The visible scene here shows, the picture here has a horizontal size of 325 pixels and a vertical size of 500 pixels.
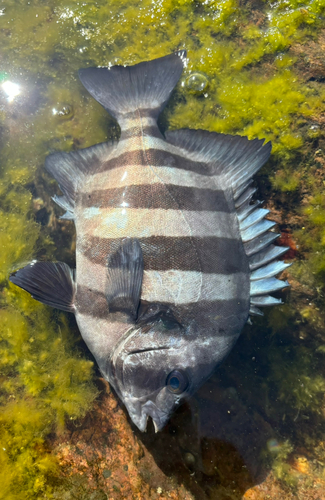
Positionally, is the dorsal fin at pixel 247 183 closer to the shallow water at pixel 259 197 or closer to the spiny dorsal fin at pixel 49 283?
the shallow water at pixel 259 197

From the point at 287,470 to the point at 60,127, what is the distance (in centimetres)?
436

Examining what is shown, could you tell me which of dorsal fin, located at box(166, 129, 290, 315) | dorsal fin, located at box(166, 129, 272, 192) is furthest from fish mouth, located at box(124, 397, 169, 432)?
dorsal fin, located at box(166, 129, 272, 192)

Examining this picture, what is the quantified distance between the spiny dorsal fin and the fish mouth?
1029mm

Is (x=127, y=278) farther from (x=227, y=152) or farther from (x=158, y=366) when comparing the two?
(x=227, y=152)

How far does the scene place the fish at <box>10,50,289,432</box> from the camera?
2309mm

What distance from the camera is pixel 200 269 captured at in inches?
96.5

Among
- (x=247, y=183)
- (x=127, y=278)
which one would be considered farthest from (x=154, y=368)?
(x=247, y=183)

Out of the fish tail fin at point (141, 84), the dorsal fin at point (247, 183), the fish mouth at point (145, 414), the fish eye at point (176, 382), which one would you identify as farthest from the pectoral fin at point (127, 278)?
the fish tail fin at point (141, 84)

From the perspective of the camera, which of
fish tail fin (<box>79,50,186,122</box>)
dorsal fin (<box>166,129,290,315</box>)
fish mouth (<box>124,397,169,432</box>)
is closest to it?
fish mouth (<box>124,397,169,432</box>)

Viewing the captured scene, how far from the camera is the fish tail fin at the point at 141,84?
2.90 metres

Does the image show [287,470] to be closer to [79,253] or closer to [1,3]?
[79,253]

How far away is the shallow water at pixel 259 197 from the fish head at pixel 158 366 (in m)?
0.87

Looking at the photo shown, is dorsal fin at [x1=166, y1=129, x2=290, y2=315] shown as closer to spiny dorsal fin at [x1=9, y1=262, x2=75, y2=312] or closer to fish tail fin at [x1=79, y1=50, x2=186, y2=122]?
fish tail fin at [x1=79, y1=50, x2=186, y2=122]

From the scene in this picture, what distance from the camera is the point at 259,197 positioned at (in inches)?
129
